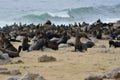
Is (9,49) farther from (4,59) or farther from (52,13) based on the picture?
(52,13)

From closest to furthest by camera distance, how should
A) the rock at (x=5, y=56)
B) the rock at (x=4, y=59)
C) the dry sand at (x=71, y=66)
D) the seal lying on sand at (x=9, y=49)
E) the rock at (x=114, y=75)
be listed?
1. the rock at (x=114, y=75)
2. the dry sand at (x=71, y=66)
3. the rock at (x=4, y=59)
4. the rock at (x=5, y=56)
5. the seal lying on sand at (x=9, y=49)

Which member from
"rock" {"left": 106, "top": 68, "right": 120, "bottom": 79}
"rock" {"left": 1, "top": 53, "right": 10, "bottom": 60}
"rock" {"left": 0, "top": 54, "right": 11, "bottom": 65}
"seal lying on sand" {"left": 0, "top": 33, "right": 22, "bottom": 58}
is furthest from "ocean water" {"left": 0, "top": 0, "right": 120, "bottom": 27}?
"rock" {"left": 106, "top": 68, "right": 120, "bottom": 79}

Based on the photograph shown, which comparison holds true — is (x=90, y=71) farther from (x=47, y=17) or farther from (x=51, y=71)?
(x=47, y=17)

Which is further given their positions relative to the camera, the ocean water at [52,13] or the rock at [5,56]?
the ocean water at [52,13]

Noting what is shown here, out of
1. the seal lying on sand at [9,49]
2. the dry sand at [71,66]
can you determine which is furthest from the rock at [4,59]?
the seal lying on sand at [9,49]

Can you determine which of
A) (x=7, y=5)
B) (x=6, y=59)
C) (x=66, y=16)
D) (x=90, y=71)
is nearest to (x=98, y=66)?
(x=90, y=71)

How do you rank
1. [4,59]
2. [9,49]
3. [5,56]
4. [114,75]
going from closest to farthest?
[114,75]
[4,59]
[5,56]
[9,49]

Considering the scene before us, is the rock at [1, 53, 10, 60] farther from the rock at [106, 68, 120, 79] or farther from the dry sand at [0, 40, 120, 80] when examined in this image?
the rock at [106, 68, 120, 79]

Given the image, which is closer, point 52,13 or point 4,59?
point 4,59

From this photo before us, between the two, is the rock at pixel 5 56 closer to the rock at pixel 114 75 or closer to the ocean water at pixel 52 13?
the rock at pixel 114 75

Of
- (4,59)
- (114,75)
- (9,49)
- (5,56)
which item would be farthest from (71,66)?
(9,49)

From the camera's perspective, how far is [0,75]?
9.13 meters

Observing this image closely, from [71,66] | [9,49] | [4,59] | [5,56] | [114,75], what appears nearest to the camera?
[114,75]

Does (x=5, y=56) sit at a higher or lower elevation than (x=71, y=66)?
higher
